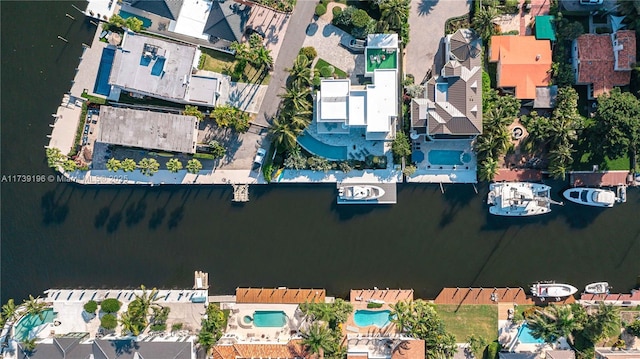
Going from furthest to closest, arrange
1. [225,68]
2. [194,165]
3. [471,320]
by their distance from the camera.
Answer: [225,68], [471,320], [194,165]

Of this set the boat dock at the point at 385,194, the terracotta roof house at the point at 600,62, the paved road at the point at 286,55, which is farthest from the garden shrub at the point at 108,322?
the terracotta roof house at the point at 600,62

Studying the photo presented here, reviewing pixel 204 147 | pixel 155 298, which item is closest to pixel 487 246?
pixel 204 147

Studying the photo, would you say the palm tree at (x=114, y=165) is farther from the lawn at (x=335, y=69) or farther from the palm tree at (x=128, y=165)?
the lawn at (x=335, y=69)

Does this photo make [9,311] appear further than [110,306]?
No

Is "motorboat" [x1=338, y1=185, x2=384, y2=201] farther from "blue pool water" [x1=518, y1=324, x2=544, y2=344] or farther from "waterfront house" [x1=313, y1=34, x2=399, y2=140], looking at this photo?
"blue pool water" [x1=518, y1=324, x2=544, y2=344]

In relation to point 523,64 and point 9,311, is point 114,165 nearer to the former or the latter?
point 9,311

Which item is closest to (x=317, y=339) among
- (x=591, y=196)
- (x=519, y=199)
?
(x=519, y=199)
